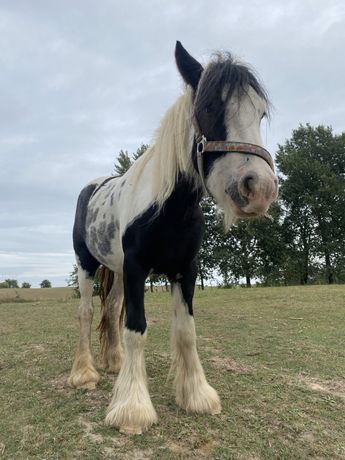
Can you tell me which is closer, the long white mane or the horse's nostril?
the horse's nostril

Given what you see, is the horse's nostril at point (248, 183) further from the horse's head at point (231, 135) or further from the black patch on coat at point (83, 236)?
the black patch on coat at point (83, 236)

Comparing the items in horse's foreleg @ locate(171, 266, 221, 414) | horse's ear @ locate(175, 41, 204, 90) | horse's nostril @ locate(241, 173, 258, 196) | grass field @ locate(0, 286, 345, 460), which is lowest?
grass field @ locate(0, 286, 345, 460)

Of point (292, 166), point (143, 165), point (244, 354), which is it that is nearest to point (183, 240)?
point (143, 165)

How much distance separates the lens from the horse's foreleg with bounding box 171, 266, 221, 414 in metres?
3.49

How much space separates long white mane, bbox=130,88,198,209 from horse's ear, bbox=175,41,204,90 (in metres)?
0.12

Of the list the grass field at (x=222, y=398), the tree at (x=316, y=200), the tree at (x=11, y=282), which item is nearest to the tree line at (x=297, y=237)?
the tree at (x=316, y=200)

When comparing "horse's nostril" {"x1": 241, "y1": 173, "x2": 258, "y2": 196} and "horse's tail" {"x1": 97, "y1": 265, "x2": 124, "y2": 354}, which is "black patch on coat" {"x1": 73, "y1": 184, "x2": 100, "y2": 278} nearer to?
"horse's tail" {"x1": 97, "y1": 265, "x2": 124, "y2": 354}

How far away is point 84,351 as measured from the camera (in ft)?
14.4

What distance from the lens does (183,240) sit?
3.22m

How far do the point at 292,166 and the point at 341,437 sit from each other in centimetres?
3089

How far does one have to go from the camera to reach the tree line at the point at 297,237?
3038 centimetres

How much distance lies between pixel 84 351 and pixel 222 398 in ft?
5.21

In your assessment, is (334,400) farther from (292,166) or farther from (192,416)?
(292,166)

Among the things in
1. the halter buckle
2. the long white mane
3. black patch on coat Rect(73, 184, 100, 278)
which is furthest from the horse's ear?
black patch on coat Rect(73, 184, 100, 278)
